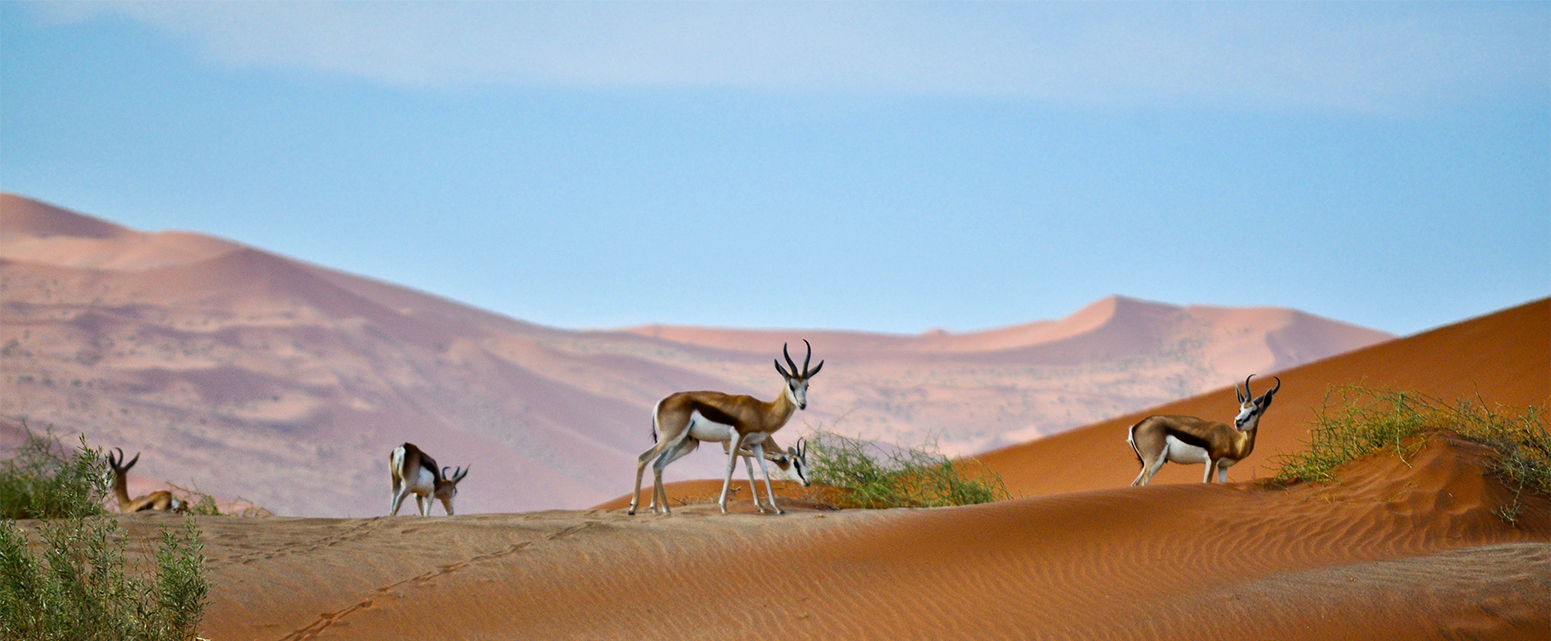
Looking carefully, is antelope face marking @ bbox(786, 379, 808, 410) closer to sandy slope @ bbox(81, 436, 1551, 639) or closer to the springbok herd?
the springbok herd

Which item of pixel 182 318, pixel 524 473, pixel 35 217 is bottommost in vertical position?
pixel 524 473

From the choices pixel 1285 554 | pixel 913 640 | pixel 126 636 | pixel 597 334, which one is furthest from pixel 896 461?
pixel 597 334

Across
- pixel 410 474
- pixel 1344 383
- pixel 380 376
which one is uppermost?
pixel 380 376

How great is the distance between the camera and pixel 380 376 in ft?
231

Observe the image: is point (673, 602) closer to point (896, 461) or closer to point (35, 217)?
point (896, 461)

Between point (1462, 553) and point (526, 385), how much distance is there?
72.5 meters

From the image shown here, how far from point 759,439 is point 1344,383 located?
19.2 meters

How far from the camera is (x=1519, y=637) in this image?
9453 millimetres

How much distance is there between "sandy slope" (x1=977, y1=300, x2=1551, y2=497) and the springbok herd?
636 centimetres

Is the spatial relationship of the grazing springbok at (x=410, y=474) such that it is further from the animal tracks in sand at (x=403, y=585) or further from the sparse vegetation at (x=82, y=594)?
the sparse vegetation at (x=82, y=594)

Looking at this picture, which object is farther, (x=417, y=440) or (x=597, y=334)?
(x=597, y=334)

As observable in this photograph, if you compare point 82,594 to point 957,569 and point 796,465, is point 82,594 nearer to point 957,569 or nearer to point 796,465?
point 957,569

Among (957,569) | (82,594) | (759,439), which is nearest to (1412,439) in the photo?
(957,569)

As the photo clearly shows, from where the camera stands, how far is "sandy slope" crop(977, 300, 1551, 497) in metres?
23.2
